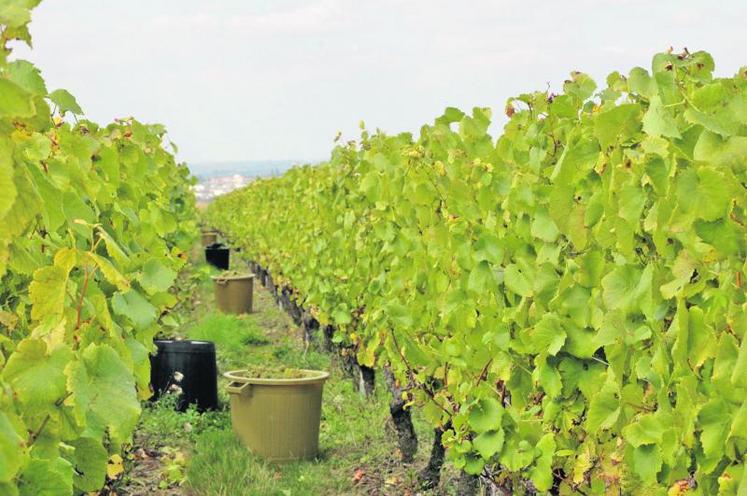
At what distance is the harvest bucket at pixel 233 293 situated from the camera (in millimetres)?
11664

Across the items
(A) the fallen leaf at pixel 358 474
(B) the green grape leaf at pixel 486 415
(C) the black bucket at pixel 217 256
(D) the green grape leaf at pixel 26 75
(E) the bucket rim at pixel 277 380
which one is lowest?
(A) the fallen leaf at pixel 358 474

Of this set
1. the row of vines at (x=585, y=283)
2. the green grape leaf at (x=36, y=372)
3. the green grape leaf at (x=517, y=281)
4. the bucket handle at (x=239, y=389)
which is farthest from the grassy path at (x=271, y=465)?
the green grape leaf at (x=36, y=372)

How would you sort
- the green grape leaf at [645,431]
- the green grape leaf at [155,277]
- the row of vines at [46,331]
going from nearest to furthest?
the row of vines at [46,331]
the green grape leaf at [645,431]
the green grape leaf at [155,277]

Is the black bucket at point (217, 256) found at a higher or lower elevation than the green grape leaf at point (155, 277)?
lower

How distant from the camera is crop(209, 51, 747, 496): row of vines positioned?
200 cm

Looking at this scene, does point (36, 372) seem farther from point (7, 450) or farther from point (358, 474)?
point (358, 474)

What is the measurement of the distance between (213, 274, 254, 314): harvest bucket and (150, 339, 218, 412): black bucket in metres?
5.12

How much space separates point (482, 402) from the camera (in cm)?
352

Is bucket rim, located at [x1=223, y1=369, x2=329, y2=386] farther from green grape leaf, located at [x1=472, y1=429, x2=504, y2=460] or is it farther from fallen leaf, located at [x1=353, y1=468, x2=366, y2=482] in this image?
green grape leaf, located at [x1=472, y1=429, x2=504, y2=460]

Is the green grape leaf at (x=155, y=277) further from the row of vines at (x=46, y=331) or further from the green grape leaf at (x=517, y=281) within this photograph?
the green grape leaf at (x=517, y=281)

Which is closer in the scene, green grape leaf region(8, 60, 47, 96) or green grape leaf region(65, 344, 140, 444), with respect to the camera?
green grape leaf region(65, 344, 140, 444)

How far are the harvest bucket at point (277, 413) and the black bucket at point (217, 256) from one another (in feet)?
37.1

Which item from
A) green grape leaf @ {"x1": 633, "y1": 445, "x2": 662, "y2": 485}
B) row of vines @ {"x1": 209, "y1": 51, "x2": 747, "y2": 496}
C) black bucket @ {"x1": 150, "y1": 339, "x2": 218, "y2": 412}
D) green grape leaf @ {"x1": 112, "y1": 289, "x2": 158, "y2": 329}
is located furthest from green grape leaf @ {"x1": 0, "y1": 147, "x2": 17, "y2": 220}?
black bucket @ {"x1": 150, "y1": 339, "x2": 218, "y2": 412}

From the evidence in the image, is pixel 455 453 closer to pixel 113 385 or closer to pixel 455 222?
pixel 455 222
